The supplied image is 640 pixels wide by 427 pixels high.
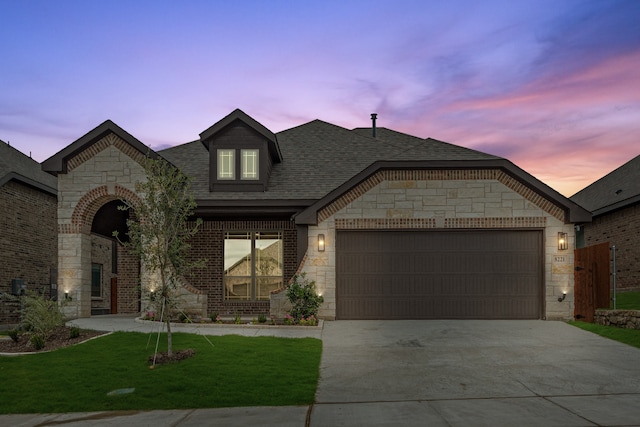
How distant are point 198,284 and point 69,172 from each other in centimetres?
562

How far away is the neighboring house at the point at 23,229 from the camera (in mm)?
21047

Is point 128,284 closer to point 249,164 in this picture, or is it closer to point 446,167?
point 249,164

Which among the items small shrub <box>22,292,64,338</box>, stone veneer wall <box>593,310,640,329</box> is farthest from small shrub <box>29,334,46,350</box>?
stone veneer wall <box>593,310,640,329</box>

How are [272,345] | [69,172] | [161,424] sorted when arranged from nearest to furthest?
[161,424] < [272,345] < [69,172]

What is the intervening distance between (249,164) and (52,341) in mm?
8853

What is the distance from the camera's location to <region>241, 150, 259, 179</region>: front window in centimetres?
1961

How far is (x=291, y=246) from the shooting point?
19.8 meters

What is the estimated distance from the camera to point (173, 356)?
1123 cm

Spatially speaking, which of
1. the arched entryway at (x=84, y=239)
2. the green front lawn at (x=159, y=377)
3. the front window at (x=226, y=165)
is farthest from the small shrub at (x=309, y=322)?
the front window at (x=226, y=165)

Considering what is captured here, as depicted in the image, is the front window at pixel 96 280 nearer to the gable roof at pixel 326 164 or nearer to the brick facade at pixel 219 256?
the gable roof at pixel 326 164

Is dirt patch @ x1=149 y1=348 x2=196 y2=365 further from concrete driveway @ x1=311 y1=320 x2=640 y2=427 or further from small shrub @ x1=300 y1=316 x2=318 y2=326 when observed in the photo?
small shrub @ x1=300 y1=316 x2=318 y2=326

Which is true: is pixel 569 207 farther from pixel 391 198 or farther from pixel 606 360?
pixel 606 360

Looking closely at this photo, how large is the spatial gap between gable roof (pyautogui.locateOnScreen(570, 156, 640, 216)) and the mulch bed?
20951 millimetres

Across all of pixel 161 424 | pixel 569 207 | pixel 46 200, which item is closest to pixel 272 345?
pixel 161 424
